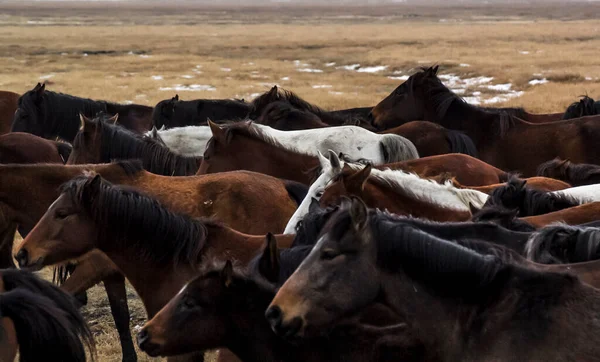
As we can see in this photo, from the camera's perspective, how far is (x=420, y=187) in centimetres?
562

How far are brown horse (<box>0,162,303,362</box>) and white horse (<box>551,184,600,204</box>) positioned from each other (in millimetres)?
2178

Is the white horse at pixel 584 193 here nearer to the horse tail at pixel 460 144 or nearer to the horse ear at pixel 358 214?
the horse tail at pixel 460 144

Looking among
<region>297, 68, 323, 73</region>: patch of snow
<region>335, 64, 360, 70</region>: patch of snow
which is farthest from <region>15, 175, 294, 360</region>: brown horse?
<region>335, 64, 360, 70</region>: patch of snow

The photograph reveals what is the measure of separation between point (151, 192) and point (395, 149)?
3.14 meters

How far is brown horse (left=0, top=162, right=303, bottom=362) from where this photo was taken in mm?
5617

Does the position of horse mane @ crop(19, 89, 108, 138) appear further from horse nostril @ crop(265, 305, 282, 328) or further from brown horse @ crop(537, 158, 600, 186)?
horse nostril @ crop(265, 305, 282, 328)

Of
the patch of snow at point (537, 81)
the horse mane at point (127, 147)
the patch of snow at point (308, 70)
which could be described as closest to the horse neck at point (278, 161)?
the horse mane at point (127, 147)

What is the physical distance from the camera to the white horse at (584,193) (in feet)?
19.2

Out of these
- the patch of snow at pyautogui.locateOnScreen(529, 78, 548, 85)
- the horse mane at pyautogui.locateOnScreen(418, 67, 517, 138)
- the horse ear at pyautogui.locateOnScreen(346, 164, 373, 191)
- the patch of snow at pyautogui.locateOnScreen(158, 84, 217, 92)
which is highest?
the horse ear at pyautogui.locateOnScreen(346, 164, 373, 191)

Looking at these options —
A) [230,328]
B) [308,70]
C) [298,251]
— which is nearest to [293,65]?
[308,70]

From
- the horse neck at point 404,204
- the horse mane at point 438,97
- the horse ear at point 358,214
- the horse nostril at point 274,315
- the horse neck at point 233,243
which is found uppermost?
the horse ear at point 358,214

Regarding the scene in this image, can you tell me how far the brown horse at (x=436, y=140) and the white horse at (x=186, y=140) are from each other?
226cm

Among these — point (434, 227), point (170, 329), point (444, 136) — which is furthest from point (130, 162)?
point (444, 136)

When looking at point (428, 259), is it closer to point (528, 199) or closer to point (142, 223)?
point (142, 223)
